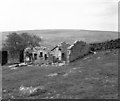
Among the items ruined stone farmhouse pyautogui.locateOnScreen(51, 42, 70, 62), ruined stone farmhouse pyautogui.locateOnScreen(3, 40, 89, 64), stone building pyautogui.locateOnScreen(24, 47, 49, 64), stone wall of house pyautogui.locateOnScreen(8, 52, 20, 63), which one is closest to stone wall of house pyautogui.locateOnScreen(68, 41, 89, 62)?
ruined stone farmhouse pyautogui.locateOnScreen(3, 40, 89, 64)

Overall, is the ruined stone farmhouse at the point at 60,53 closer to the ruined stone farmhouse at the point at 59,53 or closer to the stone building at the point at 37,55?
the ruined stone farmhouse at the point at 59,53

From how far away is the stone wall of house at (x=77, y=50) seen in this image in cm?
6048

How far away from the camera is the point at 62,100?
2459 centimetres

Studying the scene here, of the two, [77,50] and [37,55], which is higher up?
[77,50]

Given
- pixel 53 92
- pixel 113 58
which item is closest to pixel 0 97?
pixel 53 92

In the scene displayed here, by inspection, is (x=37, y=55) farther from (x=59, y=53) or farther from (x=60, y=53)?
(x=60, y=53)

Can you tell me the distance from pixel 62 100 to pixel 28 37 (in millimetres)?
74731

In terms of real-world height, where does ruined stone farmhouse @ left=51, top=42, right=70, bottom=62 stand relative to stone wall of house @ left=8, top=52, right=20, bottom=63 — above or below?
above

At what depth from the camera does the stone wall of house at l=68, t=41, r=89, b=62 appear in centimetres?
6048

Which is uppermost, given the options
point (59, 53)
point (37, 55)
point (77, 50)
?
point (77, 50)

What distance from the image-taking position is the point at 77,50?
204 feet

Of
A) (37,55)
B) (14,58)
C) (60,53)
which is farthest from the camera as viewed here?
(14,58)

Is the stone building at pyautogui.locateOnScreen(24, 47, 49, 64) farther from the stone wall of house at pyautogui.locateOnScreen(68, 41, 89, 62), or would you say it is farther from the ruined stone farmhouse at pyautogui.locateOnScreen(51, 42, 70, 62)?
the stone wall of house at pyautogui.locateOnScreen(68, 41, 89, 62)

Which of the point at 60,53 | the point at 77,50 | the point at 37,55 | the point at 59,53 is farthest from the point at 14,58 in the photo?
the point at 77,50
